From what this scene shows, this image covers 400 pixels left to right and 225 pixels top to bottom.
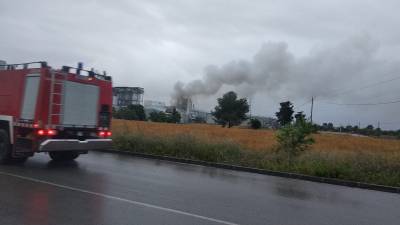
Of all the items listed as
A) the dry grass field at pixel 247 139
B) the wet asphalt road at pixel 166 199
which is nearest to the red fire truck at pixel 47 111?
the wet asphalt road at pixel 166 199

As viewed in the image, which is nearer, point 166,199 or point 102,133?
point 166,199

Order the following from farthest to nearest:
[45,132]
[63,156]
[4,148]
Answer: [63,156] → [4,148] → [45,132]

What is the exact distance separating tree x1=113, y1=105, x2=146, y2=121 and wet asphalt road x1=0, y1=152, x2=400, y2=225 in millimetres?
51789

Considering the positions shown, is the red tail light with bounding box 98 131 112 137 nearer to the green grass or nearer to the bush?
the green grass

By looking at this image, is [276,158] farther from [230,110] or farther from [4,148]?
[230,110]

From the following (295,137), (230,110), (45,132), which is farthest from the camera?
(230,110)

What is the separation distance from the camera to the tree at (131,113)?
66.4 m

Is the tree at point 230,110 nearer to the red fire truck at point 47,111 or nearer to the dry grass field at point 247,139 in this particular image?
the dry grass field at point 247,139

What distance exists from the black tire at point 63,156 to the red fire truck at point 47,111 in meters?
1.44

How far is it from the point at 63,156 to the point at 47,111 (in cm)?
277

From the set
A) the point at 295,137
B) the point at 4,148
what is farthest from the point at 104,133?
the point at 295,137

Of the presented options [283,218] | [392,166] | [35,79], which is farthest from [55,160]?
[392,166]

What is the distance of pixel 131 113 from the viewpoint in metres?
69.1

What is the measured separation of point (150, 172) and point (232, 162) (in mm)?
4690
